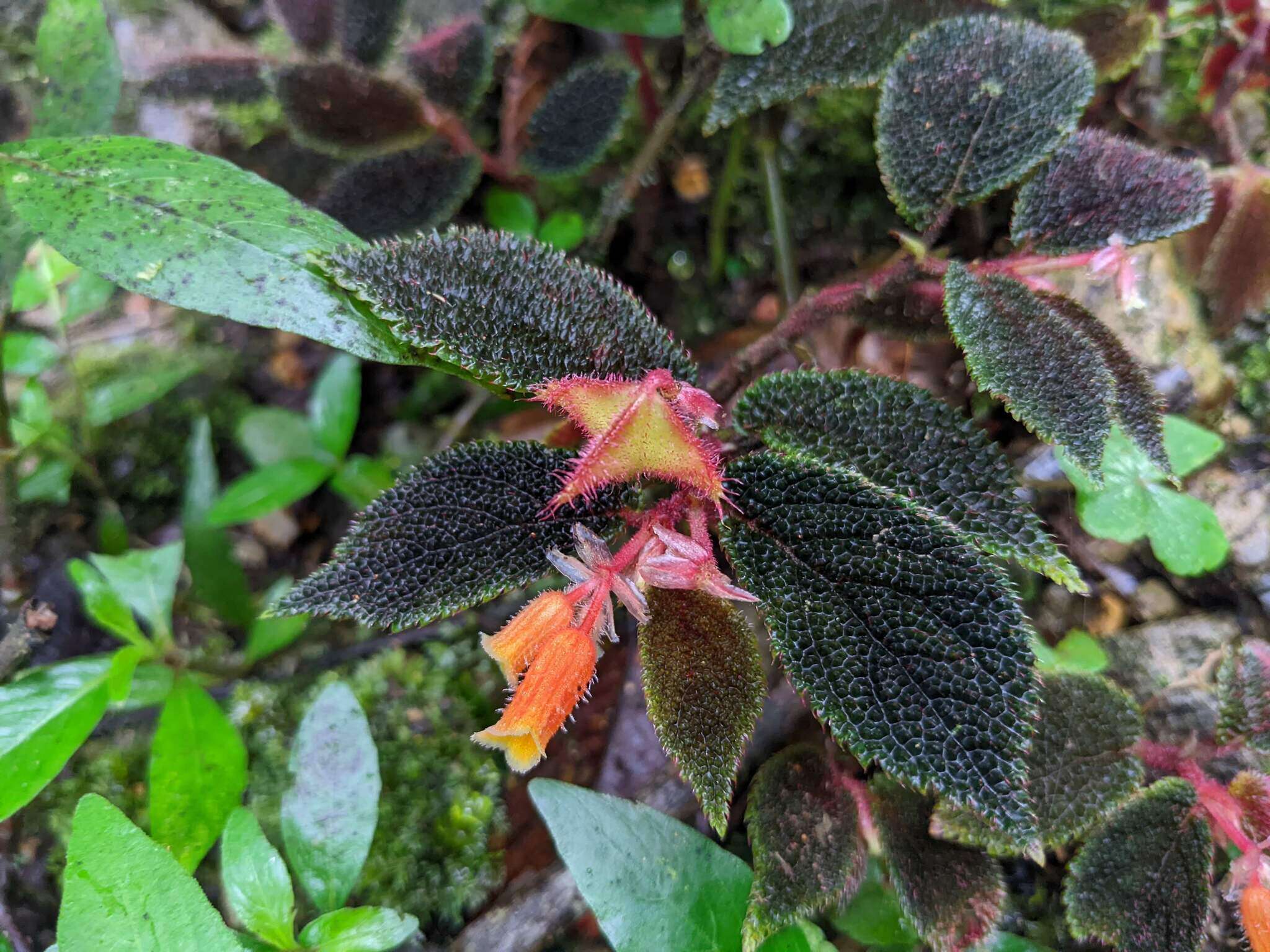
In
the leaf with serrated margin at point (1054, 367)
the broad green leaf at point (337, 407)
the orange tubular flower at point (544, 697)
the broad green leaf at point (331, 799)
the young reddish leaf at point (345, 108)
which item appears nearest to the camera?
the orange tubular flower at point (544, 697)

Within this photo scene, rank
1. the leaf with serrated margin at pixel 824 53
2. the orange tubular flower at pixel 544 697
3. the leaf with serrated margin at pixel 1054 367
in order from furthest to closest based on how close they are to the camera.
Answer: the leaf with serrated margin at pixel 824 53 → the leaf with serrated margin at pixel 1054 367 → the orange tubular flower at pixel 544 697

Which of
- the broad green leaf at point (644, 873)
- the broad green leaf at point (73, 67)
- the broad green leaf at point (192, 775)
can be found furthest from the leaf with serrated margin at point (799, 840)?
the broad green leaf at point (73, 67)

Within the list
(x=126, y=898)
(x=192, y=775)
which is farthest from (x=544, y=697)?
(x=192, y=775)

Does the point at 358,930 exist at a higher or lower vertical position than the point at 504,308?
lower

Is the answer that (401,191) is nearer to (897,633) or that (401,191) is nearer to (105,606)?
(105,606)

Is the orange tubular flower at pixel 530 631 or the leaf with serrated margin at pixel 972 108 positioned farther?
the leaf with serrated margin at pixel 972 108

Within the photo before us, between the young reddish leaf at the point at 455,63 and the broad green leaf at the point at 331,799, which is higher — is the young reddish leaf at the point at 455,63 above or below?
above

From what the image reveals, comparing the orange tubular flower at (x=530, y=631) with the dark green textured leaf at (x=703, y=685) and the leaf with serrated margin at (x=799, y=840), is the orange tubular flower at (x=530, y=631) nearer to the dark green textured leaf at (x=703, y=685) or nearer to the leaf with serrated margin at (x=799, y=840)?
the dark green textured leaf at (x=703, y=685)
